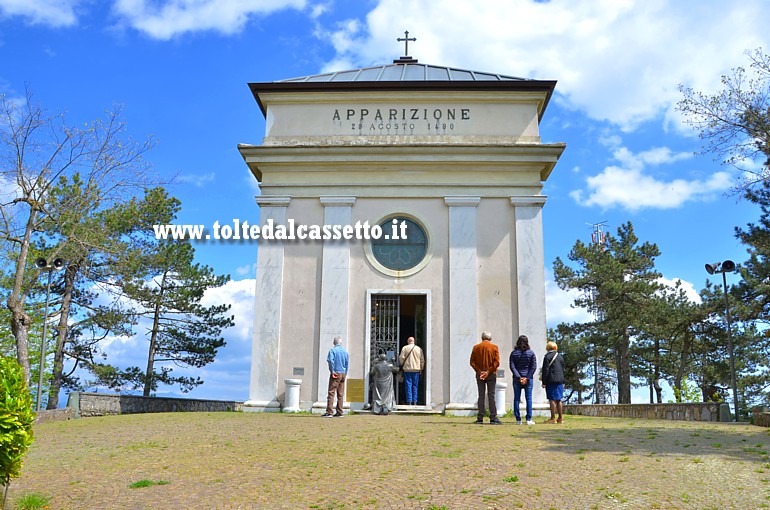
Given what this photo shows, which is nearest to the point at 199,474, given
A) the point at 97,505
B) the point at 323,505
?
the point at 97,505

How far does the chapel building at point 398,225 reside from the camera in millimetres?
15352

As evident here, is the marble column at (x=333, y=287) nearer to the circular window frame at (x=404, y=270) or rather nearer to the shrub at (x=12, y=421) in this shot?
the circular window frame at (x=404, y=270)

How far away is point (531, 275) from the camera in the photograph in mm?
15578

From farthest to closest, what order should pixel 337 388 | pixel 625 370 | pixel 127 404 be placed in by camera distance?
pixel 625 370 → pixel 127 404 → pixel 337 388

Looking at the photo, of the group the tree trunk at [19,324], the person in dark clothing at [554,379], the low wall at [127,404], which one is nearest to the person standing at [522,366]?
the person in dark clothing at [554,379]

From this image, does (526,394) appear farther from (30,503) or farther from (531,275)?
(30,503)

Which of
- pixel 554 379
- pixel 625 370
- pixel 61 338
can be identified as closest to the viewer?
pixel 554 379

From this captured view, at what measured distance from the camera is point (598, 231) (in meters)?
36.8

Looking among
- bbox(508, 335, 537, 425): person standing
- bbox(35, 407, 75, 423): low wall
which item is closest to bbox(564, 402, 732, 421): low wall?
bbox(508, 335, 537, 425): person standing

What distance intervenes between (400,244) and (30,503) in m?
11.3

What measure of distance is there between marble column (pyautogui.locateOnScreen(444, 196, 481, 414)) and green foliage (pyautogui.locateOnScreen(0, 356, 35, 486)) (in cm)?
1038

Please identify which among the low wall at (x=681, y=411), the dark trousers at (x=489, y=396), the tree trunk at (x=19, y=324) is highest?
the tree trunk at (x=19, y=324)

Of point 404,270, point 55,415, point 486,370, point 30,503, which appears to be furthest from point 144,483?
point 404,270

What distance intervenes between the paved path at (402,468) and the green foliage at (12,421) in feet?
1.87
